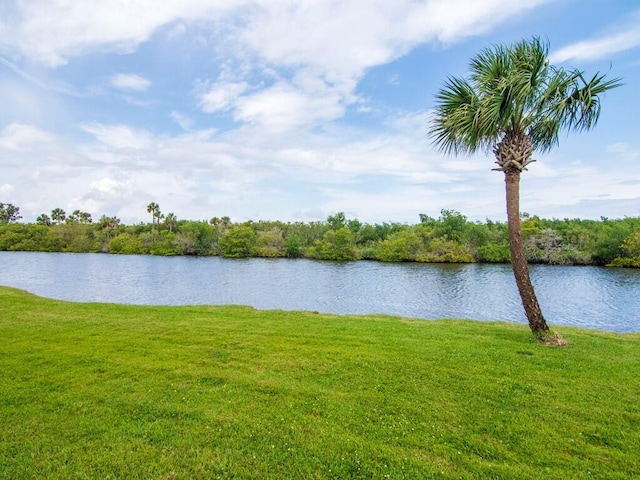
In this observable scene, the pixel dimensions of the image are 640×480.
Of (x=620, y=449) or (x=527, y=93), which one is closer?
(x=620, y=449)

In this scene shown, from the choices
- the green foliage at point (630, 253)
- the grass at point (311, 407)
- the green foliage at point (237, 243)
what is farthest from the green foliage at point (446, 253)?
the grass at point (311, 407)

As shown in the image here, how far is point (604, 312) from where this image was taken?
85.3 ft

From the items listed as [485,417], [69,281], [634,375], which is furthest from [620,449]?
[69,281]

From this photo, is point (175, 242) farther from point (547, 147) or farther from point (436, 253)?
point (547, 147)

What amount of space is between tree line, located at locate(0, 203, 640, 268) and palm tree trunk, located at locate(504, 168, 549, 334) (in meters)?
63.3

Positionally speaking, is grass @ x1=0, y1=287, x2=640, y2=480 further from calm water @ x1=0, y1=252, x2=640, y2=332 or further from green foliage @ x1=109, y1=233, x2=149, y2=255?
green foliage @ x1=109, y1=233, x2=149, y2=255

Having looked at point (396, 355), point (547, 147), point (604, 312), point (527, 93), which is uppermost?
point (527, 93)

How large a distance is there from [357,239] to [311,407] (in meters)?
92.0

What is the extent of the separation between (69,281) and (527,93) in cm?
4530

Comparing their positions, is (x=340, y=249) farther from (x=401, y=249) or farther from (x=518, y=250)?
(x=518, y=250)

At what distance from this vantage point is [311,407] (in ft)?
20.1

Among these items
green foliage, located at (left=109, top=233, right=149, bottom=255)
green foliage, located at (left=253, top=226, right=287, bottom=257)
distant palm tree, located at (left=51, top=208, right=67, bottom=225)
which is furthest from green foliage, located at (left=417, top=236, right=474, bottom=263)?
distant palm tree, located at (left=51, top=208, right=67, bottom=225)

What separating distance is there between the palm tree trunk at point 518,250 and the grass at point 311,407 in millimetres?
953

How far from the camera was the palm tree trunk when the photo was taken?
33.9ft
